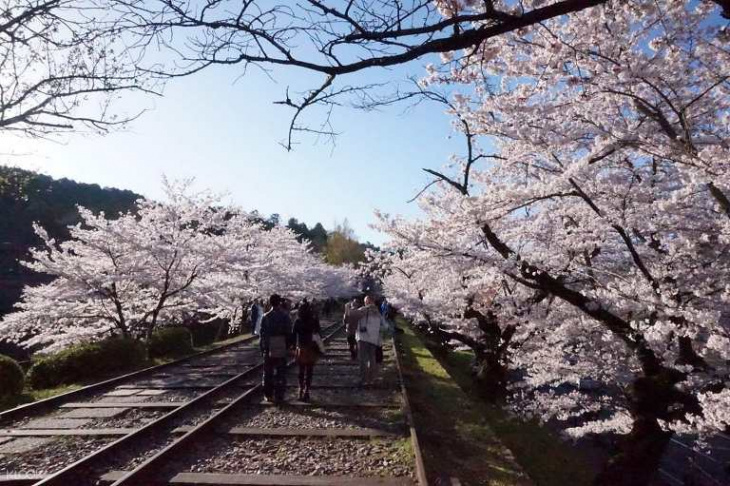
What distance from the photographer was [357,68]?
338 centimetres

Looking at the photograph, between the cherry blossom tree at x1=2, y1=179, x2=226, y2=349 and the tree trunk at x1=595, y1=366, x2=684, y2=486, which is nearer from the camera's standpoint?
the tree trunk at x1=595, y1=366, x2=684, y2=486

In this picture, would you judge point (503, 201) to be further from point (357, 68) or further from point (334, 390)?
point (334, 390)

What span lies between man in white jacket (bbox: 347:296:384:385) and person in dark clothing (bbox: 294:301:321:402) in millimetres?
1207

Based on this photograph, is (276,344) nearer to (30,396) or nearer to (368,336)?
(368,336)

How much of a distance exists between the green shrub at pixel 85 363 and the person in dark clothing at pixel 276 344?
6.66 meters

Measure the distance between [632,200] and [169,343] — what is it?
15.9 meters

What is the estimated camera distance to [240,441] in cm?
615

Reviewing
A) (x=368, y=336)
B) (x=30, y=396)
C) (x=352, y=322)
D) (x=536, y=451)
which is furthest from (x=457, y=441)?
(x=30, y=396)

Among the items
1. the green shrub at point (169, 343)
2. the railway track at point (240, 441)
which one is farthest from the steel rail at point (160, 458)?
the green shrub at point (169, 343)

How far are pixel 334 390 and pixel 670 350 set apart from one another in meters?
6.20

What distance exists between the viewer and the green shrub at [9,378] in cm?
944

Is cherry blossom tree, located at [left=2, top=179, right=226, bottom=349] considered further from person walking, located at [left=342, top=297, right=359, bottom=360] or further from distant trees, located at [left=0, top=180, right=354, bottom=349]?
person walking, located at [left=342, top=297, right=359, bottom=360]

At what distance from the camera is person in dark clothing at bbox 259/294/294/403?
27.2ft

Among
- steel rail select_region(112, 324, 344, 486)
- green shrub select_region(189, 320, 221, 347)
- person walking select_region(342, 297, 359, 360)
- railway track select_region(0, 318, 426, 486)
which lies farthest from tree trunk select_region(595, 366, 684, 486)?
green shrub select_region(189, 320, 221, 347)
